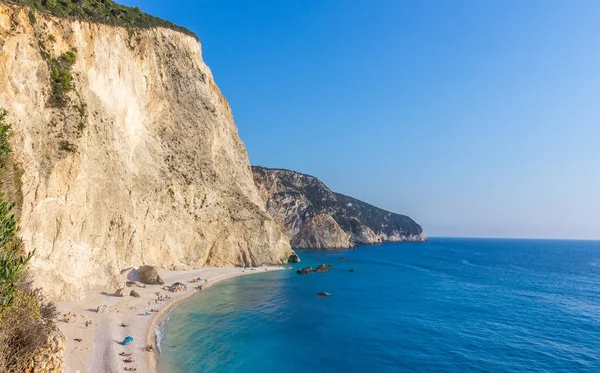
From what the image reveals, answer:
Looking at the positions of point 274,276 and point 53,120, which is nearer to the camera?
point 53,120

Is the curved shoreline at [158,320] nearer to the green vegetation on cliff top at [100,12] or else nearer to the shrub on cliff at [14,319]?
the shrub on cliff at [14,319]

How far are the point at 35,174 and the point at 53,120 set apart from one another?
25.8 feet

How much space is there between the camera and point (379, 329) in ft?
109

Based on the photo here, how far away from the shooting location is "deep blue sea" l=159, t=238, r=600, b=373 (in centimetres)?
2481

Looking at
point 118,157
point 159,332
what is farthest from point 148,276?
point 159,332

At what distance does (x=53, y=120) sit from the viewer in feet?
110

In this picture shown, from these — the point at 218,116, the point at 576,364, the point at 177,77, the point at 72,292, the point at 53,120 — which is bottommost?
the point at 576,364

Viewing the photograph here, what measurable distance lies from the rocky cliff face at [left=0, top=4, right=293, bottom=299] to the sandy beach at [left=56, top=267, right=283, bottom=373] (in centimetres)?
264

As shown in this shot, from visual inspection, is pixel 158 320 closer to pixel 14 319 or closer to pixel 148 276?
pixel 148 276

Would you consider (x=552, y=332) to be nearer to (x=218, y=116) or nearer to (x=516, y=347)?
(x=516, y=347)

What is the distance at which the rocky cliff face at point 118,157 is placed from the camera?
30.1 meters

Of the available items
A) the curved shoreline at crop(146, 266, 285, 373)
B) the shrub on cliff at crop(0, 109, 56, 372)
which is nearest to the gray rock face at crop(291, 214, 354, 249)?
the curved shoreline at crop(146, 266, 285, 373)

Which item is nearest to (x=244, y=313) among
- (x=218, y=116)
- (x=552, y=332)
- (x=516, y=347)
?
(x=516, y=347)

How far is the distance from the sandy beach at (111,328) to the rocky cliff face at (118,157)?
8.66ft
